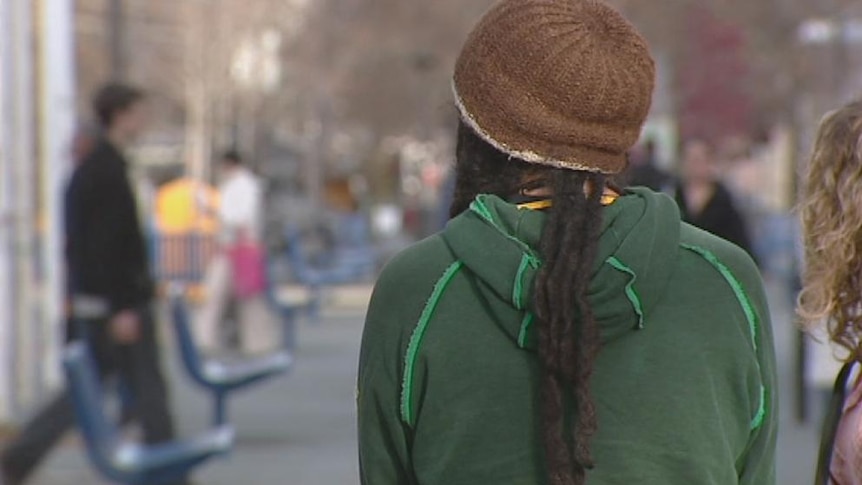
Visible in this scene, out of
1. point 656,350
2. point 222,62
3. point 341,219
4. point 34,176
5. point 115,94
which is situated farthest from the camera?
point 222,62

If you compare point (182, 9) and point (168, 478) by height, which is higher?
point (168, 478)

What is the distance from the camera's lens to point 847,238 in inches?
134

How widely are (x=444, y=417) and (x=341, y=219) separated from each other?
117 ft

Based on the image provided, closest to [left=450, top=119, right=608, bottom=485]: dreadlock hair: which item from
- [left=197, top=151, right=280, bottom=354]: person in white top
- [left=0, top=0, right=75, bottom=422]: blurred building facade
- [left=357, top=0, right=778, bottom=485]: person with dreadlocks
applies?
[left=357, top=0, right=778, bottom=485]: person with dreadlocks

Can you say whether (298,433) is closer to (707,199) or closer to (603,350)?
(707,199)

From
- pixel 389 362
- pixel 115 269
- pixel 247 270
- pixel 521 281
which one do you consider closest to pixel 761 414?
pixel 521 281

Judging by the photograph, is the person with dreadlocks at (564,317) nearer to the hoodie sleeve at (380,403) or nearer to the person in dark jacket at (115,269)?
the hoodie sleeve at (380,403)

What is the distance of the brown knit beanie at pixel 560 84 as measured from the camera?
2689 mm

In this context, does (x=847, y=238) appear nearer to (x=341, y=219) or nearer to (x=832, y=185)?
(x=832, y=185)

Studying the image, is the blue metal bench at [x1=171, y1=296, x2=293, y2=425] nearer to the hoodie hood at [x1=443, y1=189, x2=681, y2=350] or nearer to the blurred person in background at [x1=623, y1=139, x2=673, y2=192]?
the blurred person in background at [x1=623, y1=139, x2=673, y2=192]

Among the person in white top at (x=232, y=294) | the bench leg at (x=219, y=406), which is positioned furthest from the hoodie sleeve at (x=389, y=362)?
the person in white top at (x=232, y=294)

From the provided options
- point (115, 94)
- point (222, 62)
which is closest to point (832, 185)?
point (115, 94)

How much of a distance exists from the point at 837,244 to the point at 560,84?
2.97ft

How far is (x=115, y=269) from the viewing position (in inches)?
363
